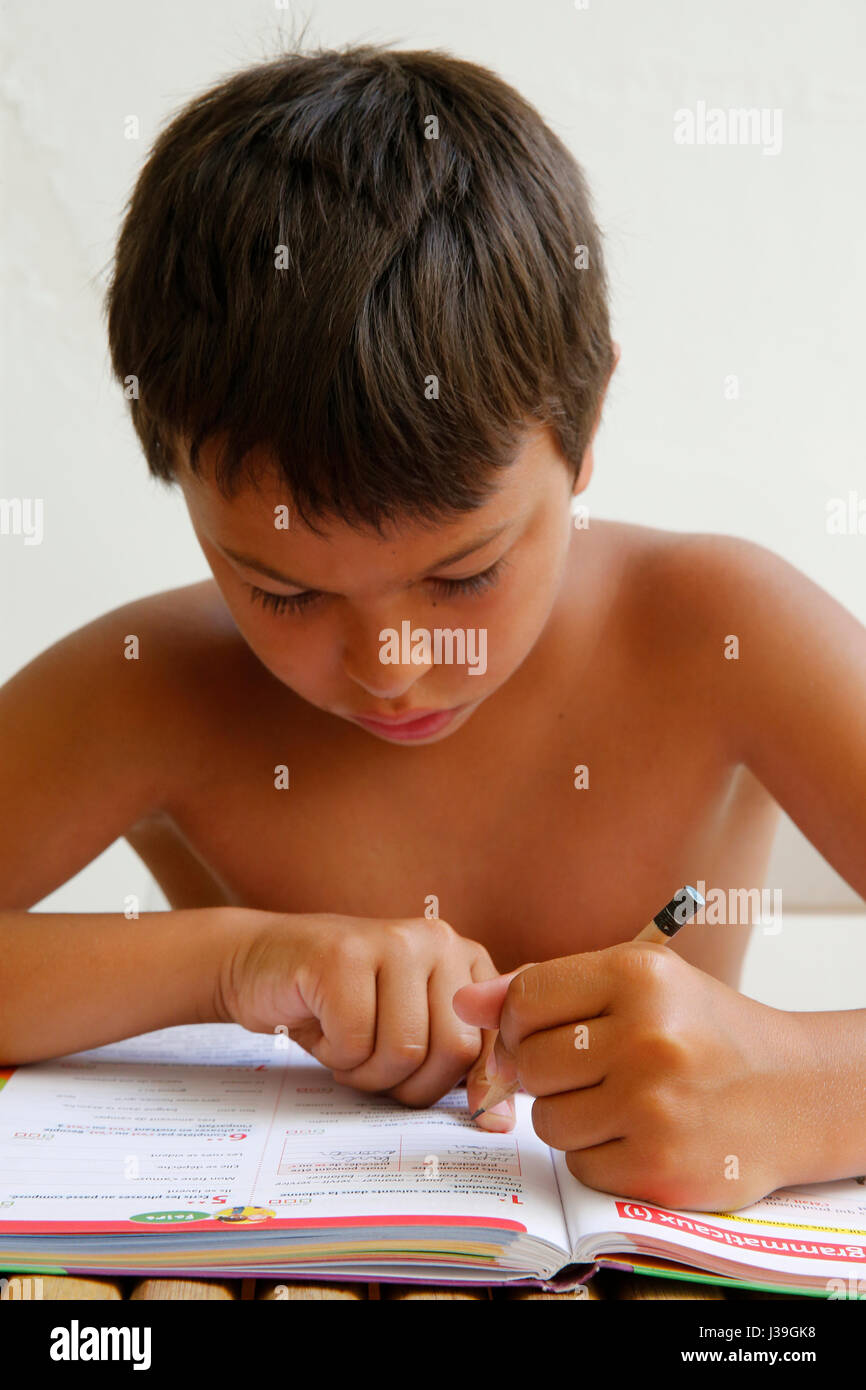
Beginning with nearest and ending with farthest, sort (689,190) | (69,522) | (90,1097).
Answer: (90,1097) → (689,190) → (69,522)

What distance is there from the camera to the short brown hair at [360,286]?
61cm

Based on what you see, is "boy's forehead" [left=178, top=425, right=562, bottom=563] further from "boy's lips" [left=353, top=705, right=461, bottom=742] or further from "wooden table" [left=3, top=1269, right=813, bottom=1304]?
"wooden table" [left=3, top=1269, right=813, bottom=1304]

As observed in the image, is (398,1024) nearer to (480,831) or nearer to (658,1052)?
(658,1052)

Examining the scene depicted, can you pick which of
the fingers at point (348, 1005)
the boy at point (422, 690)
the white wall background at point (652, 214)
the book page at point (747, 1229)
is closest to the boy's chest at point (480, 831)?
the boy at point (422, 690)

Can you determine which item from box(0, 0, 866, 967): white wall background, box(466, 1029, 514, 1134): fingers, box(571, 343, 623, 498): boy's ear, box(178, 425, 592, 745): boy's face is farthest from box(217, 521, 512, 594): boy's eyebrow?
box(0, 0, 866, 967): white wall background

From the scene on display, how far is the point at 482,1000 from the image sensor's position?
558 millimetres

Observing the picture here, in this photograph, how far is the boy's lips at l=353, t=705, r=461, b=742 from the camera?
2.33 ft

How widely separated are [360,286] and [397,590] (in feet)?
0.49

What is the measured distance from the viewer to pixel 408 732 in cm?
74

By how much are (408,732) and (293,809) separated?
0.18 m

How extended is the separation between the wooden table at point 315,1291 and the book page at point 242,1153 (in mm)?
21

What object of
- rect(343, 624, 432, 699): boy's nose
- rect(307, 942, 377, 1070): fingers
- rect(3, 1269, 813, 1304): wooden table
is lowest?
rect(3, 1269, 813, 1304): wooden table
